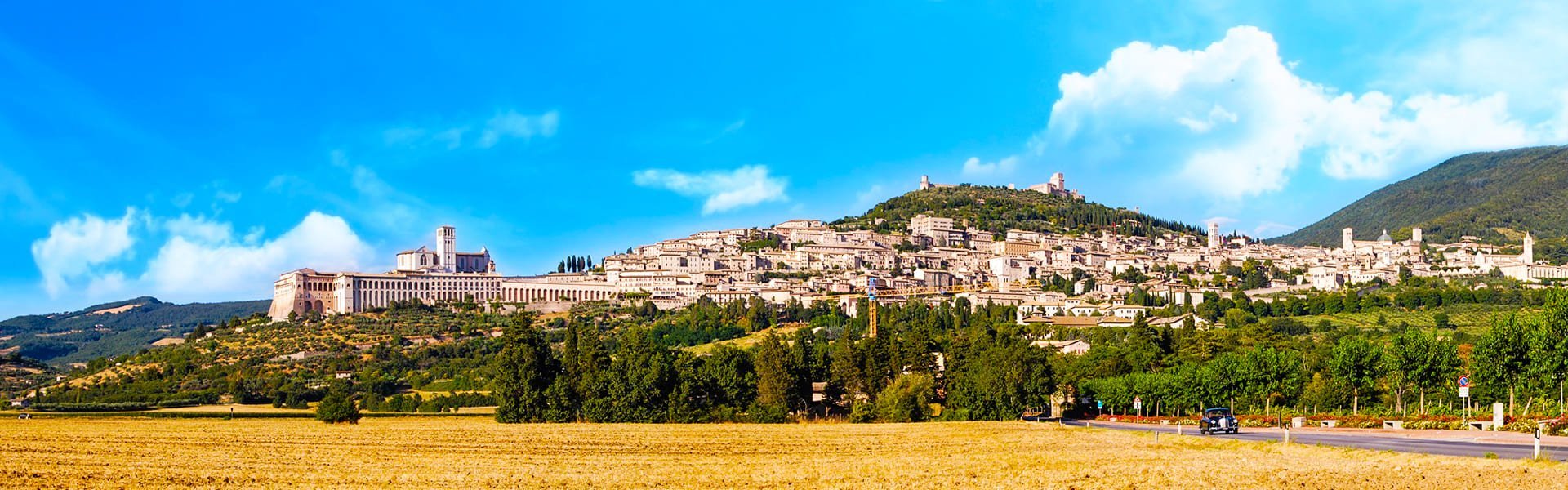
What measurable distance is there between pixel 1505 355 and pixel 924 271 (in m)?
111

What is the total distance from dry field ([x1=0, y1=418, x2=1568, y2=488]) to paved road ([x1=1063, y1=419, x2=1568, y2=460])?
4.88 ft

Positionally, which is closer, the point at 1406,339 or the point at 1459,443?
the point at 1459,443

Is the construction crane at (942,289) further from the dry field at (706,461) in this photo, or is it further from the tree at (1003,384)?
the dry field at (706,461)

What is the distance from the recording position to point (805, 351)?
57.7 m

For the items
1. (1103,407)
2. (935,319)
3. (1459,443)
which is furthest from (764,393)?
(935,319)

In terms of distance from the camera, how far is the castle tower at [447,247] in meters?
163

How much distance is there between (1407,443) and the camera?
28.8m

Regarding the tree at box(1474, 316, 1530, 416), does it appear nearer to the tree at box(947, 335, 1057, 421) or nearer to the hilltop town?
the tree at box(947, 335, 1057, 421)

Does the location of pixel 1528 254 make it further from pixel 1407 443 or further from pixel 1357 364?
pixel 1407 443

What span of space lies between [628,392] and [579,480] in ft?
86.5

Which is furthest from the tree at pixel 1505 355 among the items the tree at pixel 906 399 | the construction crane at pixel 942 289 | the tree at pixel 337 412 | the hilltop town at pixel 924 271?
the construction crane at pixel 942 289

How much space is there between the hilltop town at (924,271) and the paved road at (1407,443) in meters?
81.6

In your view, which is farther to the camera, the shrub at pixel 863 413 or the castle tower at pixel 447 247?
the castle tower at pixel 447 247

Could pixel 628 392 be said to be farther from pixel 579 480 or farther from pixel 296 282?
pixel 296 282
